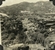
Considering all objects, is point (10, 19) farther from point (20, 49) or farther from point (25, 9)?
point (20, 49)

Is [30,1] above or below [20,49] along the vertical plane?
above

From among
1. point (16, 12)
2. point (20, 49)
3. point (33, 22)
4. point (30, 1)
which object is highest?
point (30, 1)

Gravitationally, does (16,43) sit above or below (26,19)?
below

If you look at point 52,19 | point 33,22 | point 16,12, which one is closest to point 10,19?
point 16,12

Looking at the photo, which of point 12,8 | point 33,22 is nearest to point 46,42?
point 33,22

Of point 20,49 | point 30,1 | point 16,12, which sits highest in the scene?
point 30,1

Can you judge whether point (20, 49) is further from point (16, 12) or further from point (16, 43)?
point (16, 12)
